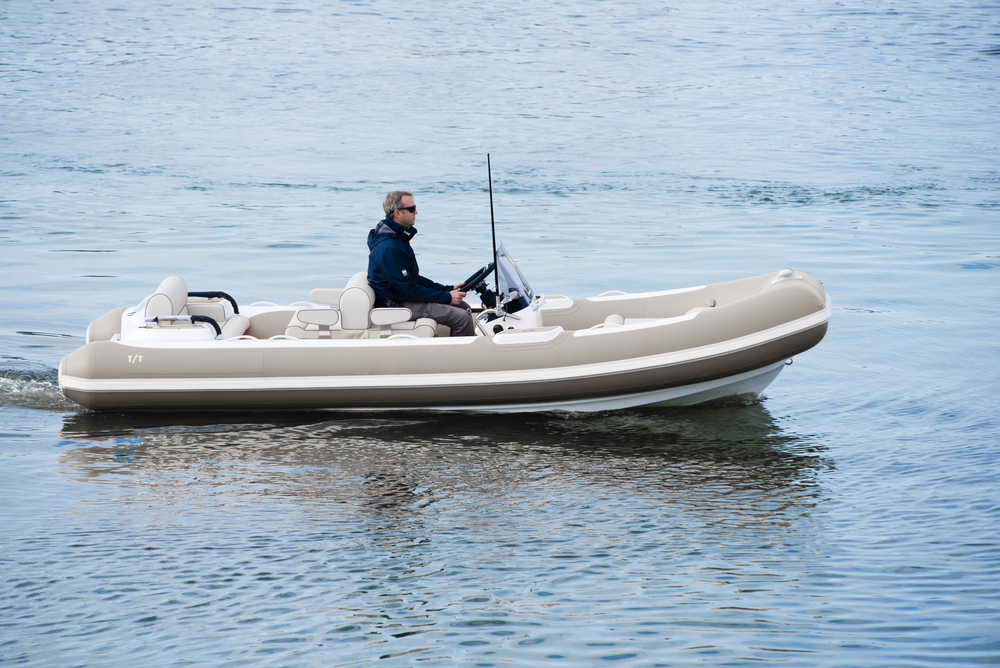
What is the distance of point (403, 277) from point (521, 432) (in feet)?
4.01

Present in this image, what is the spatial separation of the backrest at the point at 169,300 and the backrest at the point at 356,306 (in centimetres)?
114

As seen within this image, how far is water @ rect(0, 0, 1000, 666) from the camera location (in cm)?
391

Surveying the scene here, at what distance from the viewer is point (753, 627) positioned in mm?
3820

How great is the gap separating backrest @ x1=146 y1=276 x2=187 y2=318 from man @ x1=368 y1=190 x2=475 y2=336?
131 cm

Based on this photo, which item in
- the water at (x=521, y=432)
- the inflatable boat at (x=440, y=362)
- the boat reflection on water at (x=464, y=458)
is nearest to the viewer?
the water at (x=521, y=432)

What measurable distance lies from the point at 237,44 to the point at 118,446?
1121 inches

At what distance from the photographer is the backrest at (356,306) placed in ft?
21.1

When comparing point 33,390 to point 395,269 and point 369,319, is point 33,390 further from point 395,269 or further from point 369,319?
point 395,269

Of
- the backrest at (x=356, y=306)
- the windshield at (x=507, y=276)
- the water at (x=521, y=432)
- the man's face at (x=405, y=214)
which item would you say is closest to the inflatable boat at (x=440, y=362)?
the backrest at (x=356, y=306)

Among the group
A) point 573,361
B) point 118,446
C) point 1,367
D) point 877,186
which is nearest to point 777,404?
point 573,361

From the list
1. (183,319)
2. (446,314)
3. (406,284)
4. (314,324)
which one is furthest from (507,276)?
(183,319)

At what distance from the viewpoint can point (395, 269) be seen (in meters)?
6.34

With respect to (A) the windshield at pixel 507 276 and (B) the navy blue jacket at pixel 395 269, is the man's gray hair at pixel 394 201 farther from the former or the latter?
(A) the windshield at pixel 507 276

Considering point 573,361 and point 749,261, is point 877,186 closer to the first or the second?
point 749,261
